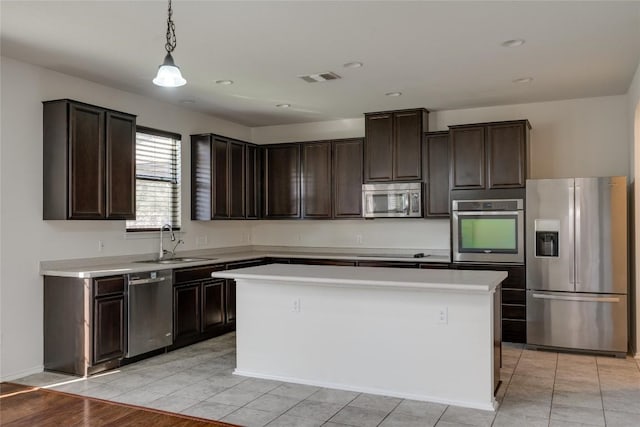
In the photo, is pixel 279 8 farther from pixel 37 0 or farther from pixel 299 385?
pixel 299 385

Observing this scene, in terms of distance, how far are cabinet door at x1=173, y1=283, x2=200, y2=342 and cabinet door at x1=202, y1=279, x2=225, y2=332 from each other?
0.11 meters

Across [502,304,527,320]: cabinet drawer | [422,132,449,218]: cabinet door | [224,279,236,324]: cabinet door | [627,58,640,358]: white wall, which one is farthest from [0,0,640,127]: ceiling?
[502,304,527,320]: cabinet drawer

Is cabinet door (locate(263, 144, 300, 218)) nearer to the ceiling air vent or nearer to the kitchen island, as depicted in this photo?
the ceiling air vent

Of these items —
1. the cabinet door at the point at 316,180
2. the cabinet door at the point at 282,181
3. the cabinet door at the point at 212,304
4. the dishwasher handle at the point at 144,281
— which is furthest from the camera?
the cabinet door at the point at 282,181

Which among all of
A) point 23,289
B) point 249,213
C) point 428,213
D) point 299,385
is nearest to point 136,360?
point 23,289

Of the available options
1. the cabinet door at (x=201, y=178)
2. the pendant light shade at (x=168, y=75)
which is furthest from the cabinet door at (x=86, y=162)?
the pendant light shade at (x=168, y=75)

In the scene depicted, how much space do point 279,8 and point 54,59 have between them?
7.51ft

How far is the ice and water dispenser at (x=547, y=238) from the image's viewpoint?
5246 millimetres

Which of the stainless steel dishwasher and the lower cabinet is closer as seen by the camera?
the lower cabinet

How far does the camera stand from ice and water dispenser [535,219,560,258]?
5246mm

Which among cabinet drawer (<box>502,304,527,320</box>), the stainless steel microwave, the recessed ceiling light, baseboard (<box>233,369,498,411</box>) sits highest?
the recessed ceiling light

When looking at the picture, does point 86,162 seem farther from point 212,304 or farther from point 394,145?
point 394,145

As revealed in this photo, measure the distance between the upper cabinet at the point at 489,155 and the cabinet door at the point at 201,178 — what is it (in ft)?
9.58

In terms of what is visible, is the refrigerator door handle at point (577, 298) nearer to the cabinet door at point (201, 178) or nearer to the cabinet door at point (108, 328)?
the cabinet door at point (201, 178)
